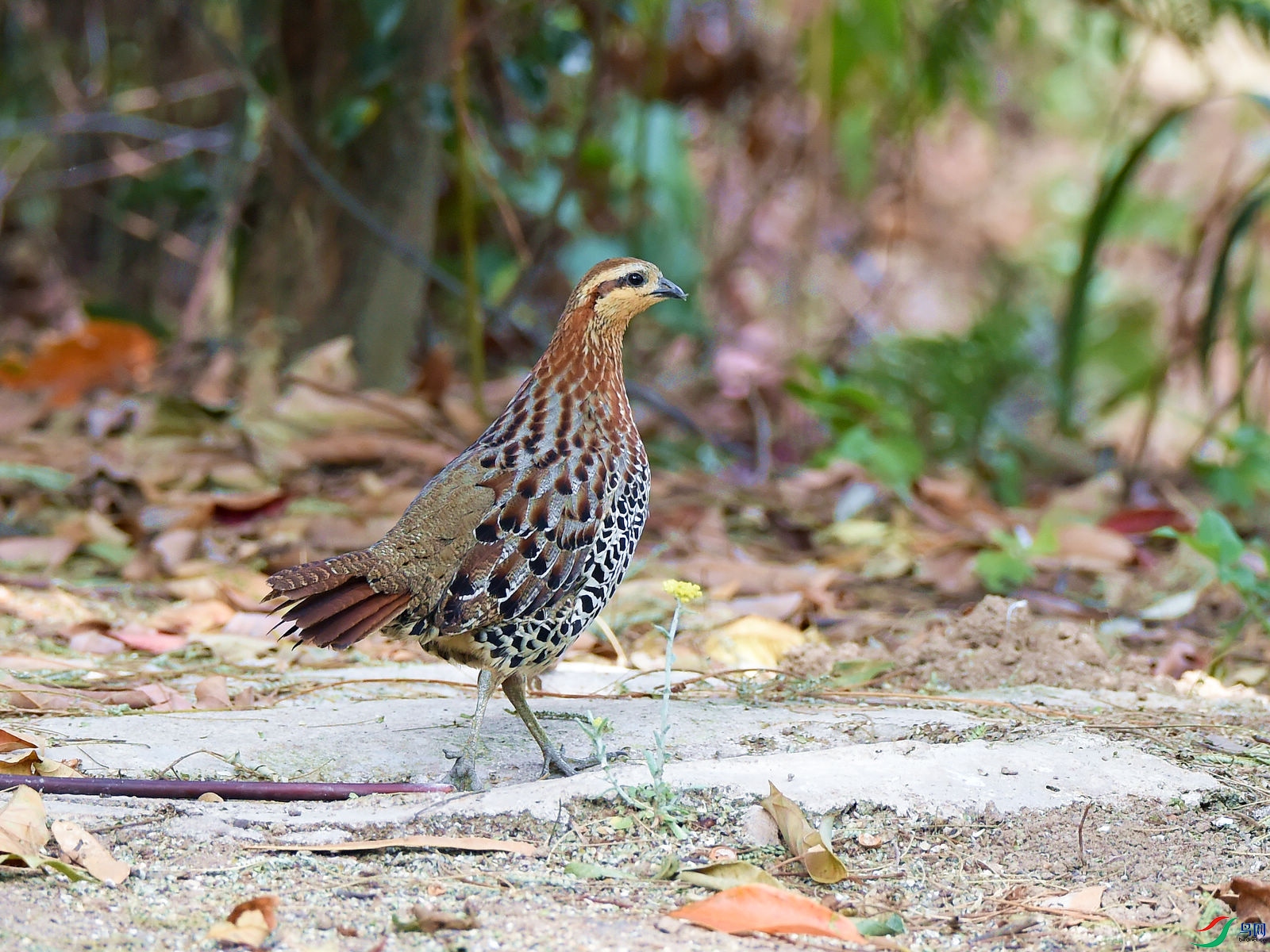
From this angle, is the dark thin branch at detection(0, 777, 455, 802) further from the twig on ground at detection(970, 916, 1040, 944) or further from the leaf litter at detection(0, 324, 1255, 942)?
the twig on ground at detection(970, 916, 1040, 944)

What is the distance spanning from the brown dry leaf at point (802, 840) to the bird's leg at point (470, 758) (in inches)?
24.8

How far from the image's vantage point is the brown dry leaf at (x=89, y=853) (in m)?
2.46

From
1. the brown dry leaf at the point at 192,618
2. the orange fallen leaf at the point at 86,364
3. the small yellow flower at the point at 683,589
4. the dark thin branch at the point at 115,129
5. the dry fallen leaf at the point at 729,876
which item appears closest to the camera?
the dry fallen leaf at the point at 729,876

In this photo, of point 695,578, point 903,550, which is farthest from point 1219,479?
point 695,578

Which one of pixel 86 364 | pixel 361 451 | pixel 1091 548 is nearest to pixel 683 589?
pixel 1091 548

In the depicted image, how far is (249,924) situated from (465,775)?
2.73 ft

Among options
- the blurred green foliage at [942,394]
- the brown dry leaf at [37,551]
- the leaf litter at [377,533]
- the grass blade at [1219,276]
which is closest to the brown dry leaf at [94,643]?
the leaf litter at [377,533]

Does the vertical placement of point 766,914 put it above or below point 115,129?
below

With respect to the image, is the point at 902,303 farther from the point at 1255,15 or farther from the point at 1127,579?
the point at 1127,579

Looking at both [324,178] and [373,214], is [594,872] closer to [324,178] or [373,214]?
[324,178]

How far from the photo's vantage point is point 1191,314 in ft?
35.4

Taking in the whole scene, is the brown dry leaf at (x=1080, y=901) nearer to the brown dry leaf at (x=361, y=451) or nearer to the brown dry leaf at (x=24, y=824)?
the brown dry leaf at (x=24, y=824)

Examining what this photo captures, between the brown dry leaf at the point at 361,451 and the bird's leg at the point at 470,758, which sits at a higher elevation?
the bird's leg at the point at 470,758

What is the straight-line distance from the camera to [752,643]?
167 inches
